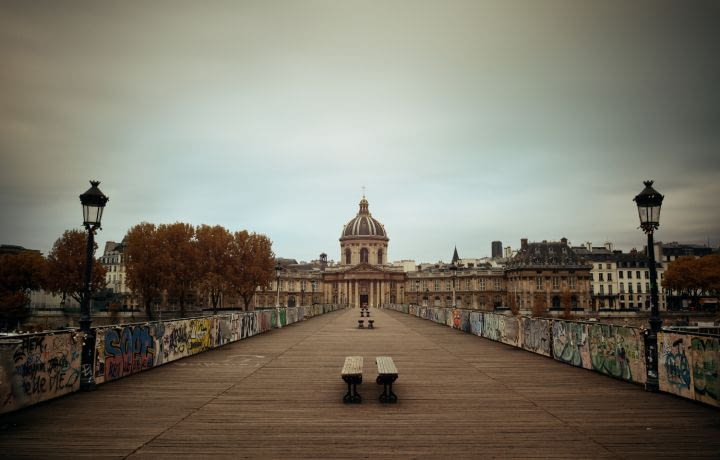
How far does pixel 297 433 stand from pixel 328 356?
1119 cm

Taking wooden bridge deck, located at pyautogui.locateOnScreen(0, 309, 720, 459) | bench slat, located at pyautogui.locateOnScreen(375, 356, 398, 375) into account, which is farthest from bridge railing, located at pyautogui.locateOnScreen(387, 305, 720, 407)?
bench slat, located at pyautogui.locateOnScreen(375, 356, 398, 375)

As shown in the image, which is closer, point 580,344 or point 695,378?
point 695,378

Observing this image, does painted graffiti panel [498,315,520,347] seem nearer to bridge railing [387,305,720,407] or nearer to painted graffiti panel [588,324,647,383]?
bridge railing [387,305,720,407]

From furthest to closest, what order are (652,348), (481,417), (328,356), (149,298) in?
(149,298)
(328,356)
(652,348)
(481,417)

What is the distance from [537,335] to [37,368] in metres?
17.3

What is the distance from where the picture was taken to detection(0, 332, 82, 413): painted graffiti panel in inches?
400

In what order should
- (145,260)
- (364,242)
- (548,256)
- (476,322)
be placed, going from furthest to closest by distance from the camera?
(364,242) → (548,256) → (145,260) → (476,322)

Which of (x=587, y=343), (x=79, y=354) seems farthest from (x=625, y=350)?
(x=79, y=354)

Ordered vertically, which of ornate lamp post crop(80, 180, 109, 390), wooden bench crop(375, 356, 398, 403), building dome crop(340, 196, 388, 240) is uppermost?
building dome crop(340, 196, 388, 240)

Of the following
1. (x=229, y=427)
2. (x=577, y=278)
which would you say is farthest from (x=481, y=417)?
(x=577, y=278)

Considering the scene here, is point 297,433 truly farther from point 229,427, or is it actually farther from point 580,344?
point 580,344

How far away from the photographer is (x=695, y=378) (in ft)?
36.1

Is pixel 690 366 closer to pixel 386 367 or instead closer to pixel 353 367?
pixel 386 367

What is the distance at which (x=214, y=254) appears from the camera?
239ft
